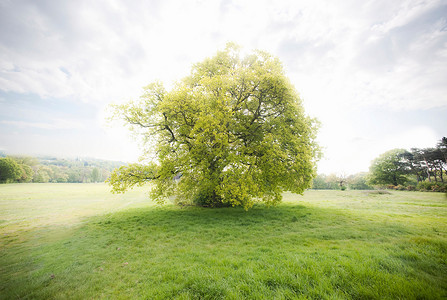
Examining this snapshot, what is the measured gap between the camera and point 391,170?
165 feet

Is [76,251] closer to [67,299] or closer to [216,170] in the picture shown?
[67,299]

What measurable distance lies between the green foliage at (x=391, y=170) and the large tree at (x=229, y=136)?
171 ft

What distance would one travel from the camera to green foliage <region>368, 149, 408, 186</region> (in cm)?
4951

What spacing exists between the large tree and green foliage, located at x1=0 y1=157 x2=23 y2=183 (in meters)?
89.0

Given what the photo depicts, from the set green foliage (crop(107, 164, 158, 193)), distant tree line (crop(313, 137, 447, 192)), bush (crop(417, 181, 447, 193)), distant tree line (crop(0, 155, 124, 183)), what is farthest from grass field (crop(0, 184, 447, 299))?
distant tree line (crop(313, 137, 447, 192))

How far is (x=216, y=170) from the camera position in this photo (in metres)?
14.6

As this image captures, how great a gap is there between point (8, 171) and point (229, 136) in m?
97.7

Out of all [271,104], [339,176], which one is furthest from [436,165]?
[271,104]

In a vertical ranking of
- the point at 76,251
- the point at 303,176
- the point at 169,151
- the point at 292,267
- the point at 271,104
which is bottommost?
the point at 76,251

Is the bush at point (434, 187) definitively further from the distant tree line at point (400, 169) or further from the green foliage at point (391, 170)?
the green foliage at point (391, 170)

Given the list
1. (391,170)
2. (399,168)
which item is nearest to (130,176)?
(391,170)

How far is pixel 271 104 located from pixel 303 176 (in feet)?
23.5

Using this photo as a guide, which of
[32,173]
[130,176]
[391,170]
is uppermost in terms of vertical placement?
[391,170]

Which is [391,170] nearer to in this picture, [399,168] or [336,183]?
[399,168]
